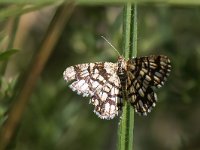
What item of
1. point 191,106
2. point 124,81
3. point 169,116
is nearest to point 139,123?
point 169,116

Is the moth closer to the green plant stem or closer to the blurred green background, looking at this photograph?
the green plant stem

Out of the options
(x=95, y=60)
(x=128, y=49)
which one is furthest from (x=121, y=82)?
(x=95, y=60)

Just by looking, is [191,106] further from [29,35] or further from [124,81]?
[124,81]

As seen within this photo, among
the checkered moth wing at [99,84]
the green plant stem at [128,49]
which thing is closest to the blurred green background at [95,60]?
the checkered moth wing at [99,84]

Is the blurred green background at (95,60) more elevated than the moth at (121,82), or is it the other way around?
the blurred green background at (95,60)

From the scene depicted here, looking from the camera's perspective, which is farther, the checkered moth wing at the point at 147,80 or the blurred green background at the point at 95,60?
the blurred green background at the point at 95,60

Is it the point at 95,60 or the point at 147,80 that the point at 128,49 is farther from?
the point at 95,60

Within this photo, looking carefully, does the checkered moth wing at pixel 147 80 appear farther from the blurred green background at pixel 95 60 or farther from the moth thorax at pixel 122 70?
the blurred green background at pixel 95 60

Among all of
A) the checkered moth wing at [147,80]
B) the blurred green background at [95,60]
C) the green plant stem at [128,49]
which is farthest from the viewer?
the blurred green background at [95,60]
